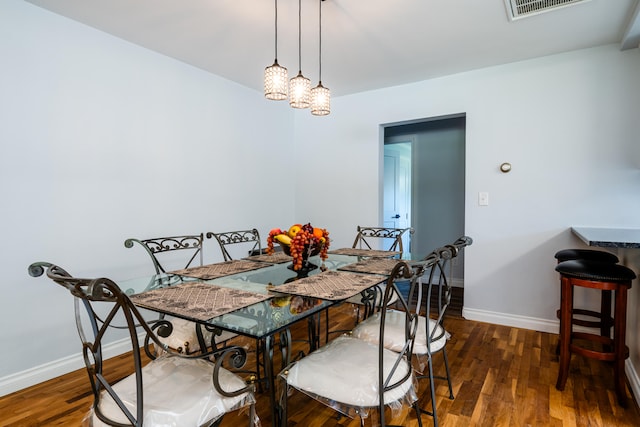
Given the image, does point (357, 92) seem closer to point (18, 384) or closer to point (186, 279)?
point (186, 279)

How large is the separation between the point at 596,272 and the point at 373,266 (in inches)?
48.7

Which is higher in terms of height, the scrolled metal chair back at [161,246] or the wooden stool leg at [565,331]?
the scrolled metal chair back at [161,246]

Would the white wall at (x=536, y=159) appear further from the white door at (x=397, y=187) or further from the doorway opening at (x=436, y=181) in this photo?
the white door at (x=397, y=187)

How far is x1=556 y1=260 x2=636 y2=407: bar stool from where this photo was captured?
191 centimetres

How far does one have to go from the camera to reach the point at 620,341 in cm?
194

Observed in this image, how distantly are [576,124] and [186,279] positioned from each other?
10.4 feet

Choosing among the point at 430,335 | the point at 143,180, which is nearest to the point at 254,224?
the point at 143,180

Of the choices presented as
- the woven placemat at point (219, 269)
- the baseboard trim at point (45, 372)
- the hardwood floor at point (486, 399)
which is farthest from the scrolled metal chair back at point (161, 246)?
the hardwood floor at point (486, 399)

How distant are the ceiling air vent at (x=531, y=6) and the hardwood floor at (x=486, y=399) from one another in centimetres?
232

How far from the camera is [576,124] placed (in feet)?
9.37

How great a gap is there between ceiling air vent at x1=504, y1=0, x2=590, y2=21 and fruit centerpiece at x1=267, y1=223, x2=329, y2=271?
5.99ft

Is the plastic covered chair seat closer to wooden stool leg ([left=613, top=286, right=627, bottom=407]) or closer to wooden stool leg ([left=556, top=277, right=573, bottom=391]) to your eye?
wooden stool leg ([left=556, top=277, right=573, bottom=391])

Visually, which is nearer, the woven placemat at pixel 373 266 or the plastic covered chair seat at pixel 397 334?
the plastic covered chair seat at pixel 397 334

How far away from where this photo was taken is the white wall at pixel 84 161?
2.13m
